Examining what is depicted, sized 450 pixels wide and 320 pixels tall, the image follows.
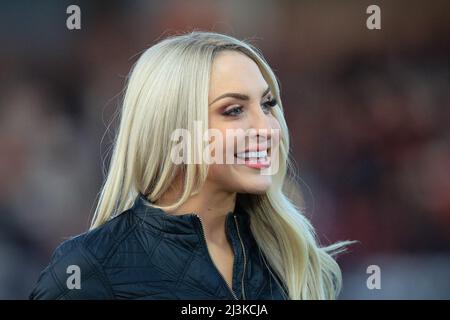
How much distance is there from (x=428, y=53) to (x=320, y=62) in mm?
457

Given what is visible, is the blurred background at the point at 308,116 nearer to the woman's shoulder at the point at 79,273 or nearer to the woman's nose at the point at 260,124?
the woman's nose at the point at 260,124

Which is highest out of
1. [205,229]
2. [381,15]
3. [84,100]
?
[381,15]

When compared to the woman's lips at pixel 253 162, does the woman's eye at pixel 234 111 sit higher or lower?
higher

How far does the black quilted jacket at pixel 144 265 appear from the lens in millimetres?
1478

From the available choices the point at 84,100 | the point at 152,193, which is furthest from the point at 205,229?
the point at 84,100

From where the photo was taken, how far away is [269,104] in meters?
1.68

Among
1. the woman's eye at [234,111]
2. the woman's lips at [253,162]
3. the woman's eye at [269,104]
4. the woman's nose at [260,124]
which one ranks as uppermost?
the woman's eye at [269,104]

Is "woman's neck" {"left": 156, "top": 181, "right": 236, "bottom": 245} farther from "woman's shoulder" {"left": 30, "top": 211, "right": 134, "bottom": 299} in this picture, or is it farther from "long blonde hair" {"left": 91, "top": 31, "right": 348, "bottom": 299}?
"woman's shoulder" {"left": 30, "top": 211, "right": 134, "bottom": 299}

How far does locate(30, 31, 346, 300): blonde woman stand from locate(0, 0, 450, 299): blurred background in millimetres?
932

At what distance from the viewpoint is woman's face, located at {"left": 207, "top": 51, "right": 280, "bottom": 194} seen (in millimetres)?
1559

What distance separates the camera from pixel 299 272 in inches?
65.7

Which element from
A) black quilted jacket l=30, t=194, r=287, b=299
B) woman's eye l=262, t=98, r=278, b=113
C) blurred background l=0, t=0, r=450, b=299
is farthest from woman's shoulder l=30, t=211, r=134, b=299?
blurred background l=0, t=0, r=450, b=299

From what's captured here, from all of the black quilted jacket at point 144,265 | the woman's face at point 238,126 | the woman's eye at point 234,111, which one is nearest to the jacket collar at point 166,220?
the black quilted jacket at point 144,265
